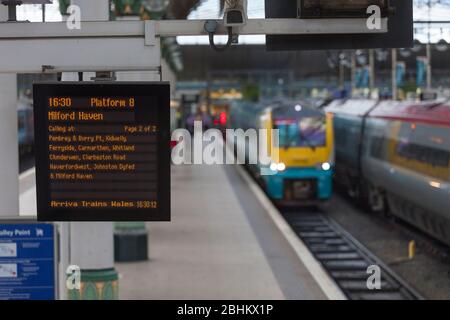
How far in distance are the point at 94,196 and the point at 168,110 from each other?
2.57 feet

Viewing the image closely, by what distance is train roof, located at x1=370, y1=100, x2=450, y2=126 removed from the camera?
61.0 ft

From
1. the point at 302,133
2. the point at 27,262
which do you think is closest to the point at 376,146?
the point at 302,133

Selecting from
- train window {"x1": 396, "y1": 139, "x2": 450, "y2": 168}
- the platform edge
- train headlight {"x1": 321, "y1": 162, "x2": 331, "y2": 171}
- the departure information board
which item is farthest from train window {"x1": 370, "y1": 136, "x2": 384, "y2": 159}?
the departure information board

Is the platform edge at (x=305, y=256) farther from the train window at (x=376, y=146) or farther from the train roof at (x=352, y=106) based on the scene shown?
the train roof at (x=352, y=106)

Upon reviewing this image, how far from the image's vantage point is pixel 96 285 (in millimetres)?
11578

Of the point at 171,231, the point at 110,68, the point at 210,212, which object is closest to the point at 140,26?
the point at 110,68

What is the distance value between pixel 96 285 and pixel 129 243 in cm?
657

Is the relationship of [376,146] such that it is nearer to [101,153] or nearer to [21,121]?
[21,121]

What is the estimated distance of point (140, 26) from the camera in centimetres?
676

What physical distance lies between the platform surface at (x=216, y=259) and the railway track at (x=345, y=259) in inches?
35.1

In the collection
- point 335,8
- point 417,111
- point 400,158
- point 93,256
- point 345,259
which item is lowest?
point 345,259

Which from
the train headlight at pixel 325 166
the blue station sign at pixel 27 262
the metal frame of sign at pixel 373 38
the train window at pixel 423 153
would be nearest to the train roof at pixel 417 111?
the train window at pixel 423 153

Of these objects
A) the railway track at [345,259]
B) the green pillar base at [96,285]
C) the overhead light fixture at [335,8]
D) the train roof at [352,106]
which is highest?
the overhead light fixture at [335,8]

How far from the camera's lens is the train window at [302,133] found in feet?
90.4
